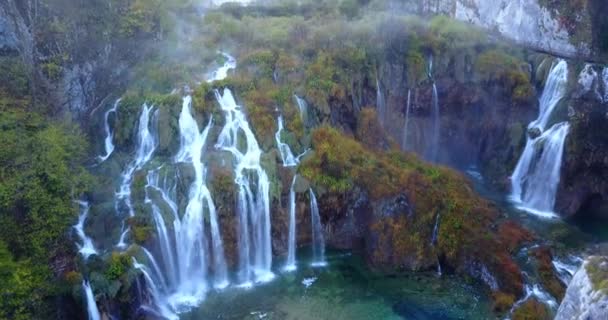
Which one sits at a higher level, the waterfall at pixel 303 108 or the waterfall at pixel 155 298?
the waterfall at pixel 303 108

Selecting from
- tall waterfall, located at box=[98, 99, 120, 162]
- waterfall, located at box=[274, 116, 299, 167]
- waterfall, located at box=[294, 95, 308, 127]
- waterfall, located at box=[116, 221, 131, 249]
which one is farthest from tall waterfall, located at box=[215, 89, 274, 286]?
tall waterfall, located at box=[98, 99, 120, 162]

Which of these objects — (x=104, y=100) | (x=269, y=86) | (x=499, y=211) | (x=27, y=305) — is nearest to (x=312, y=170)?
(x=269, y=86)

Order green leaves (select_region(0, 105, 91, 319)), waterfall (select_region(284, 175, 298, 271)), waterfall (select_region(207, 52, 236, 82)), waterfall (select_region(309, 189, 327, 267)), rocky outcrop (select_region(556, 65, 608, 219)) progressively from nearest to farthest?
green leaves (select_region(0, 105, 91, 319)) → waterfall (select_region(284, 175, 298, 271)) → waterfall (select_region(309, 189, 327, 267)) → rocky outcrop (select_region(556, 65, 608, 219)) → waterfall (select_region(207, 52, 236, 82))

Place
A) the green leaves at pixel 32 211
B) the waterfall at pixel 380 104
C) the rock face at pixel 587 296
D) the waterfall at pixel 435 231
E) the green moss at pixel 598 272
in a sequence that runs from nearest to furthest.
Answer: the rock face at pixel 587 296, the green moss at pixel 598 272, the green leaves at pixel 32 211, the waterfall at pixel 435 231, the waterfall at pixel 380 104

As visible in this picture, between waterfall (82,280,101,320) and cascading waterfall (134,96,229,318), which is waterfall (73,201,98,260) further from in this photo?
cascading waterfall (134,96,229,318)

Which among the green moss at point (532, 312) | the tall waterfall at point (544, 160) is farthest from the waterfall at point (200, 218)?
the tall waterfall at point (544, 160)

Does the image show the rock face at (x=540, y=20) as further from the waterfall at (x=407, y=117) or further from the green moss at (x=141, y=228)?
the green moss at (x=141, y=228)

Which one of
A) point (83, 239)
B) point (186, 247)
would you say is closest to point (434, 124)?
point (186, 247)
